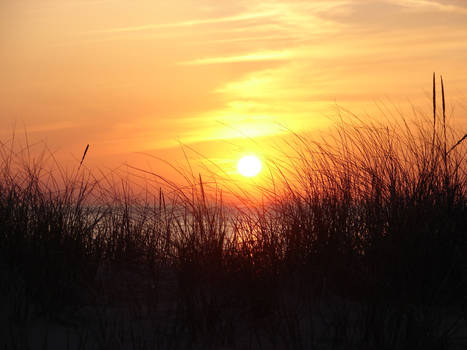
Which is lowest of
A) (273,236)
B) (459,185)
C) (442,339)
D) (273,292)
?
(442,339)

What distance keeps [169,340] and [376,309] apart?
1.04 metres

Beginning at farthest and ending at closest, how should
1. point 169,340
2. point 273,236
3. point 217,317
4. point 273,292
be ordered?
point 273,236 < point 273,292 < point 217,317 < point 169,340

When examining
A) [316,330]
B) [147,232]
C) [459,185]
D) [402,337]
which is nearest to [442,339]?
[402,337]

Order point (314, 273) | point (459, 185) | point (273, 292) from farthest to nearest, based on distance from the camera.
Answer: point (459, 185)
point (314, 273)
point (273, 292)

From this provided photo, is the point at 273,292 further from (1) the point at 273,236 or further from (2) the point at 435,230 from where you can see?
(2) the point at 435,230

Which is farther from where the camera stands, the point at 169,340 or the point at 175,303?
the point at 175,303

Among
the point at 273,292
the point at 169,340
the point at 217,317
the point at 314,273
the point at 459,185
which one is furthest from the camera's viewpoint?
the point at 459,185

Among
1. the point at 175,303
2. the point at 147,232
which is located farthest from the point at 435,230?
the point at 147,232

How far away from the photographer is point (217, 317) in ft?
8.70

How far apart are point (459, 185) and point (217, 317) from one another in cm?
209

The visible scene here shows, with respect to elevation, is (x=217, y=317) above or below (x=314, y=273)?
below

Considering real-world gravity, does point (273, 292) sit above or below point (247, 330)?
above

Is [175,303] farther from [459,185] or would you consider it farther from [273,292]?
[459,185]

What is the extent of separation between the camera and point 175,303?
2936 millimetres
